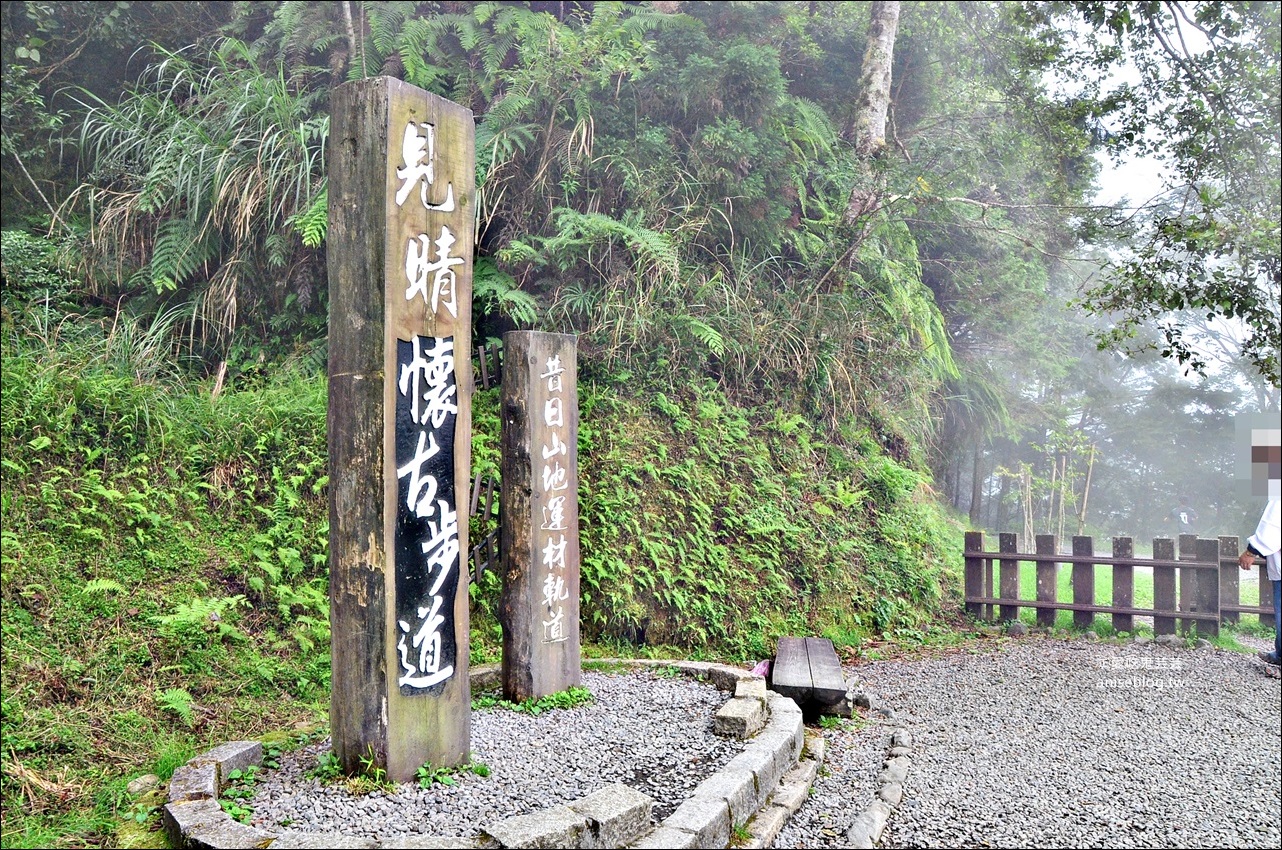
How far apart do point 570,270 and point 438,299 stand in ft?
14.8

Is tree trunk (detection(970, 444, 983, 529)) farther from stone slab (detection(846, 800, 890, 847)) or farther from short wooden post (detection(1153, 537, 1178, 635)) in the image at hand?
stone slab (detection(846, 800, 890, 847))

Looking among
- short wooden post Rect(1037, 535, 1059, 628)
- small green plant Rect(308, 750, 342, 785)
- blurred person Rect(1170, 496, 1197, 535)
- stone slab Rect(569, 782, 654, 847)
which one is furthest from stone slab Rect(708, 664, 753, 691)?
blurred person Rect(1170, 496, 1197, 535)

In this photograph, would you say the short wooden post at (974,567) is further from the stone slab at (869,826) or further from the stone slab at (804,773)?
the stone slab at (869,826)

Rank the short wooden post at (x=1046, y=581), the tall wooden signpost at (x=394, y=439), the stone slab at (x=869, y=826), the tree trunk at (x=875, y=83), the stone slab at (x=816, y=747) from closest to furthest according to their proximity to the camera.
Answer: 1. the tall wooden signpost at (x=394, y=439)
2. the stone slab at (x=869, y=826)
3. the stone slab at (x=816, y=747)
4. the short wooden post at (x=1046, y=581)
5. the tree trunk at (x=875, y=83)

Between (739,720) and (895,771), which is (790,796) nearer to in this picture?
(739,720)

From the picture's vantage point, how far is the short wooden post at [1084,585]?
28.1 feet

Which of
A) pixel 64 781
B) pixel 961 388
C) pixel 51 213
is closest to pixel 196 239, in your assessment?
pixel 51 213

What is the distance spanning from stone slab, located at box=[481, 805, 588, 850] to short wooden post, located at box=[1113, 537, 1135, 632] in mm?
7679

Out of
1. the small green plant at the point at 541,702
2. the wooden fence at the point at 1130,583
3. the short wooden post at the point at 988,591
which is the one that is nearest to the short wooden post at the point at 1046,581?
the wooden fence at the point at 1130,583

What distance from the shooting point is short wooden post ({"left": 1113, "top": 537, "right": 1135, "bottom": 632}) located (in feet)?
27.6

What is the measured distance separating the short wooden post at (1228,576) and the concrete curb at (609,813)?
6463 mm

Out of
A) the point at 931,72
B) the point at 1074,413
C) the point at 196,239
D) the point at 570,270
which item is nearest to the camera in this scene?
the point at 196,239

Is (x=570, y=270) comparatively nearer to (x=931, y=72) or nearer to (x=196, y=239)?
(x=196, y=239)

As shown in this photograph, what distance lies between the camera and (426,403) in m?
3.48
